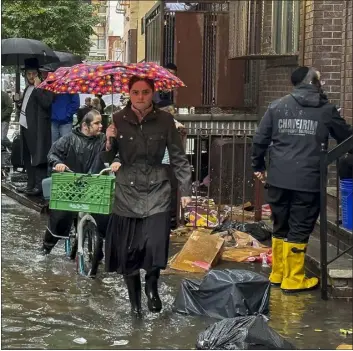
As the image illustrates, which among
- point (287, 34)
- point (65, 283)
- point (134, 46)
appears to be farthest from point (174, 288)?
point (134, 46)

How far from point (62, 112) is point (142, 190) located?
19.9 ft

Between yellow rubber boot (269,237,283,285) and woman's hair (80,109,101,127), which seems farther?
woman's hair (80,109,101,127)

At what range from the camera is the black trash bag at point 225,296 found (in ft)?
22.2

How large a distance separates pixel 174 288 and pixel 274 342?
7.36ft

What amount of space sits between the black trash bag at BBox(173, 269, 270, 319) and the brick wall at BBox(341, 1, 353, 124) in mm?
2878

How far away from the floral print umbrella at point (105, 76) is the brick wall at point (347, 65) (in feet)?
6.12

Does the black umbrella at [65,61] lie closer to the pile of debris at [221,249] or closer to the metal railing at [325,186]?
the pile of debris at [221,249]

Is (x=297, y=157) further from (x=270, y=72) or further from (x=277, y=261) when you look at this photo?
(x=270, y=72)

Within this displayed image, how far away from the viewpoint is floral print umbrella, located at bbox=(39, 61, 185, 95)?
764 centimetres

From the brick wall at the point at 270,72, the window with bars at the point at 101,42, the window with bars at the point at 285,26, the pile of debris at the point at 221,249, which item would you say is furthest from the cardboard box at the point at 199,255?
the window with bars at the point at 101,42

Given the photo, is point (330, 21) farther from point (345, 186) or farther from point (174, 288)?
point (174, 288)

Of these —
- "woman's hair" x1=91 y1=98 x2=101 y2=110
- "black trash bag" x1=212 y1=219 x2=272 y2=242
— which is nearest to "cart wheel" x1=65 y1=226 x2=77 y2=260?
"black trash bag" x1=212 y1=219 x2=272 y2=242

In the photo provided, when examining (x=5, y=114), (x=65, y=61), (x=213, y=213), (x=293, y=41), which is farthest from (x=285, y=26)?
(x=5, y=114)

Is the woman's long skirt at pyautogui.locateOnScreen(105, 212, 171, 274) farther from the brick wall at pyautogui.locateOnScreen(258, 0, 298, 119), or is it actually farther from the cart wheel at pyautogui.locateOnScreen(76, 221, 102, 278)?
the brick wall at pyautogui.locateOnScreen(258, 0, 298, 119)
